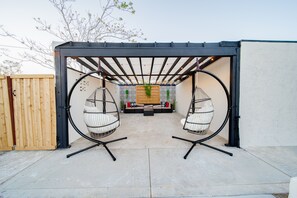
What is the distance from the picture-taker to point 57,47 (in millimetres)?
2688

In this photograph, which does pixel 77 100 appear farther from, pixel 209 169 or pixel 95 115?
pixel 209 169

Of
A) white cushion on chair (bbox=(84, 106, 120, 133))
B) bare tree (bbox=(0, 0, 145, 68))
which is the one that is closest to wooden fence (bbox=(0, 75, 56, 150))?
white cushion on chair (bbox=(84, 106, 120, 133))

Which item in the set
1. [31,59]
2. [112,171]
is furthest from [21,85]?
[31,59]

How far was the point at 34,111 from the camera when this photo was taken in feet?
8.84

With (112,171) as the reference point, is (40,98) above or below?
above

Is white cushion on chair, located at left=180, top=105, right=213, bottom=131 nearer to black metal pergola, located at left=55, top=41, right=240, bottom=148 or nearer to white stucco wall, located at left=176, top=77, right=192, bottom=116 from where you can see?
black metal pergola, located at left=55, top=41, right=240, bottom=148

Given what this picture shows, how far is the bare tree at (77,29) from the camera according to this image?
6.07m

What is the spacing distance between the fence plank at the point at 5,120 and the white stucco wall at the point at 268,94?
5.25 meters

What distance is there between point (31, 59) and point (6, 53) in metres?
0.94

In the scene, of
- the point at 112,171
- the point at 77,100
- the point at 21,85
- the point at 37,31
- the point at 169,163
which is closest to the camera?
the point at 112,171

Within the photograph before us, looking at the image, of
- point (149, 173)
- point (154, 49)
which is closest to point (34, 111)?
point (149, 173)

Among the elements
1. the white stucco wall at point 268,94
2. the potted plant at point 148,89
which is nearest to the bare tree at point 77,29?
the potted plant at point 148,89

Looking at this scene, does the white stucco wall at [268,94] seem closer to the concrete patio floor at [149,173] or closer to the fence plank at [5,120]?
the concrete patio floor at [149,173]

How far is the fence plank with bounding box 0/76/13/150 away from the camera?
2.61 metres
